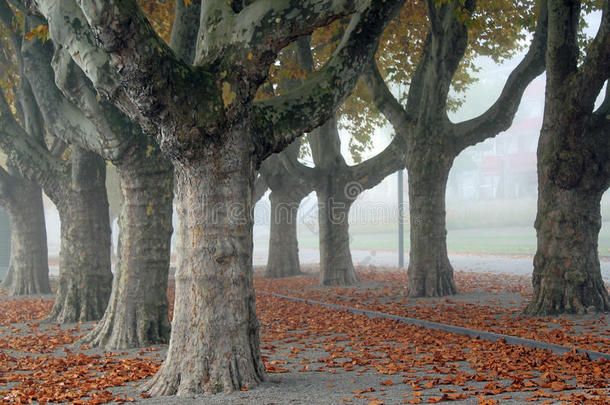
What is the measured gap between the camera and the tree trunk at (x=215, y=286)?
6316mm

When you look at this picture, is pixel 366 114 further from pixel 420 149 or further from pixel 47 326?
pixel 47 326

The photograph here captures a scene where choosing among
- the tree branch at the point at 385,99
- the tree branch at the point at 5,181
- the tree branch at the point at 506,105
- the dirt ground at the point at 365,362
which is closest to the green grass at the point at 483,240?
the tree branch at the point at 506,105

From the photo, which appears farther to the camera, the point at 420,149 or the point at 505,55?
the point at 505,55

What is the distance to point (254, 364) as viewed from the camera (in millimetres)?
6535

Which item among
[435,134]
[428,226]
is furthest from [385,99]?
[428,226]

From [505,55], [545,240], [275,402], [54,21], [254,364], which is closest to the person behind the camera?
[275,402]

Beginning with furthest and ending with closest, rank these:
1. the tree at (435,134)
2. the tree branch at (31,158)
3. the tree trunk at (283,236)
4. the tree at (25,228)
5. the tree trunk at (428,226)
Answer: the tree trunk at (283,236), the tree at (25,228), the tree trunk at (428,226), the tree at (435,134), the tree branch at (31,158)

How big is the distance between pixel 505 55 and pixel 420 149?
8673 millimetres

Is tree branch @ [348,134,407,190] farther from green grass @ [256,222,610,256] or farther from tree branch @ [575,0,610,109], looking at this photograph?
green grass @ [256,222,610,256]

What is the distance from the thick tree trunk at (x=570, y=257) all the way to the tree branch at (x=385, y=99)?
4889mm

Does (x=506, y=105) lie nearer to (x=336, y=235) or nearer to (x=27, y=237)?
(x=336, y=235)

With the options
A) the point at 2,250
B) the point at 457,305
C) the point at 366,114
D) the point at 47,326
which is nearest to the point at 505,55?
the point at 366,114

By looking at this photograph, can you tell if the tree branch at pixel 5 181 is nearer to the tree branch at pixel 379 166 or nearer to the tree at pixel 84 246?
the tree at pixel 84 246

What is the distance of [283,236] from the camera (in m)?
22.6
